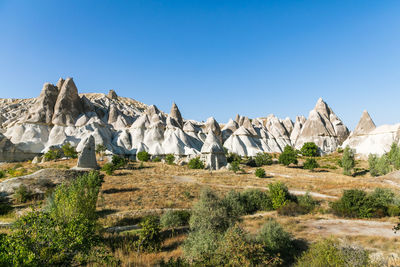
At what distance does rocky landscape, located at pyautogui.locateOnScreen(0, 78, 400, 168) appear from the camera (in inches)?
2227

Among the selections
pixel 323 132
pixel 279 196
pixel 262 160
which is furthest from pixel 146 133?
pixel 323 132

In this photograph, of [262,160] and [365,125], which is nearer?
[262,160]

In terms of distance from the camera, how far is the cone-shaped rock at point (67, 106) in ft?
215

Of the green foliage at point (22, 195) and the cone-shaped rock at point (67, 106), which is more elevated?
the cone-shaped rock at point (67, 106)

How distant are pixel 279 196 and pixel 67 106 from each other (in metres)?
70.6

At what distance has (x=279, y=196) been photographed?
1909cm

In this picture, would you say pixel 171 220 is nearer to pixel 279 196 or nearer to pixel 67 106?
pixel 279 196

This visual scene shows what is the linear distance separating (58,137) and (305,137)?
255 ft

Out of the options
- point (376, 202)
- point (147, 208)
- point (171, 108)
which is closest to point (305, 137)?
point (171, 108)

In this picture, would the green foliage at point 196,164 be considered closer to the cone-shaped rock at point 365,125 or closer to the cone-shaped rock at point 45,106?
the cone-shaped rock at point 45,106

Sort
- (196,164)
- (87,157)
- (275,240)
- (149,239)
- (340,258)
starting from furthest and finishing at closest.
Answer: (196,164) < (87,157) < (149,239) < (275,240) < (340,258)

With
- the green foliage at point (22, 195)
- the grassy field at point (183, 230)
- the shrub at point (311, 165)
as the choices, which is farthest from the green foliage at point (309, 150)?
the green foliage at point (22, 195)

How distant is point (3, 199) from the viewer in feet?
60.8

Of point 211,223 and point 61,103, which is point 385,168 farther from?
point 61,103
